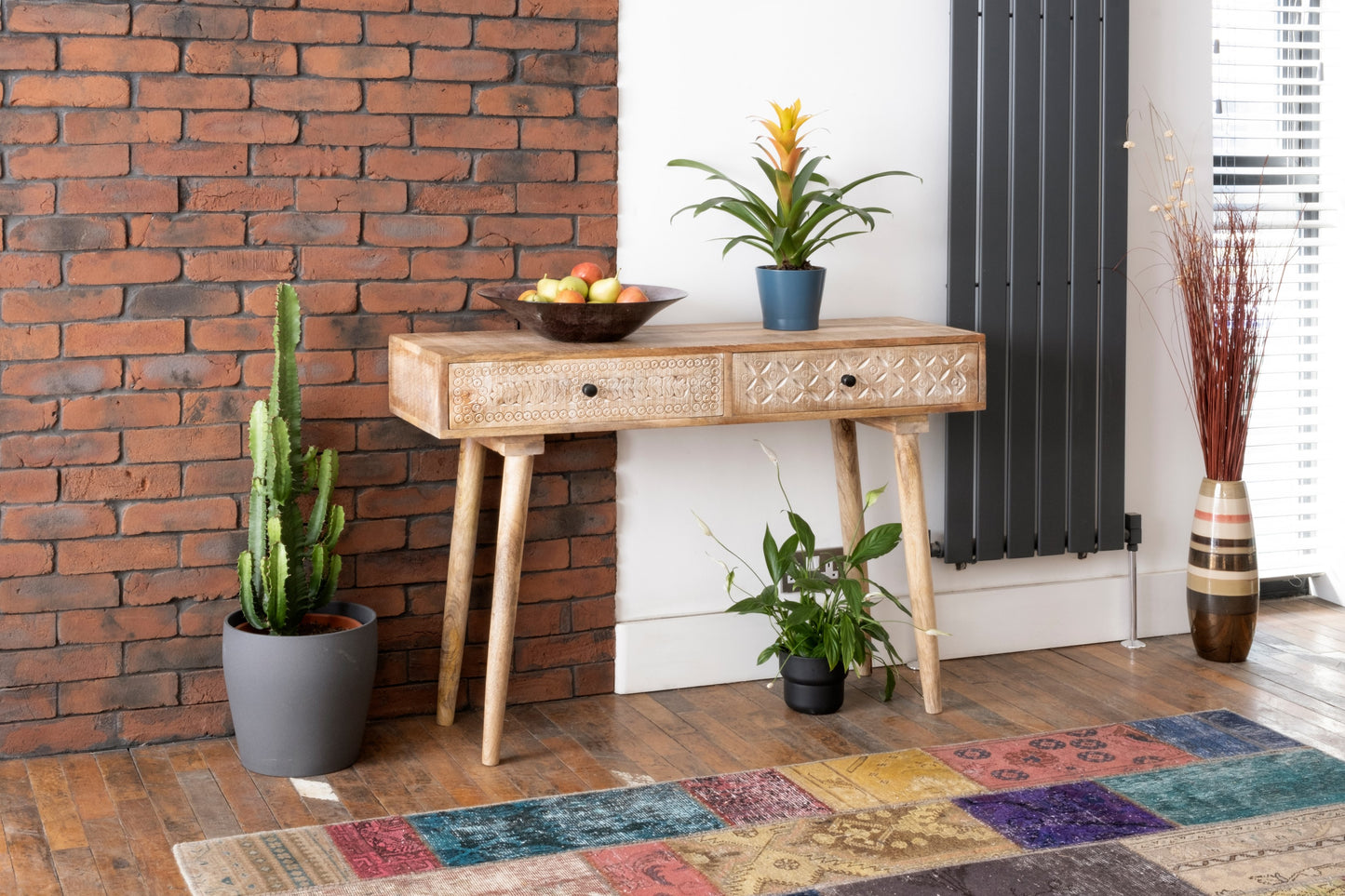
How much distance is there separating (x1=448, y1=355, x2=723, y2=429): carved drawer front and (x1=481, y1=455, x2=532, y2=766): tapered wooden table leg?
14 centimetres

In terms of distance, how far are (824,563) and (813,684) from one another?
35 cm

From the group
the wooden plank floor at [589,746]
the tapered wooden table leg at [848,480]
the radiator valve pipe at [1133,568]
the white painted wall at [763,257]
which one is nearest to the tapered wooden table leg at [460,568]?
the wooden plank floor at [589,746]

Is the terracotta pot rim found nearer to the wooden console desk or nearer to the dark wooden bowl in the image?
the wooden console desk

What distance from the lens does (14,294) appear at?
9.77 ft

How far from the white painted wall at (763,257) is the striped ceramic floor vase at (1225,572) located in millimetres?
365

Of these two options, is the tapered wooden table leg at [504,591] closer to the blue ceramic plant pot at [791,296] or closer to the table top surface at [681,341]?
the table top surface at [681,341]

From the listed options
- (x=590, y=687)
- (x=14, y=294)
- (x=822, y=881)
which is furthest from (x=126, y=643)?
(x=822, y=881)

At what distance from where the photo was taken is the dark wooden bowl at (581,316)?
9.73ft

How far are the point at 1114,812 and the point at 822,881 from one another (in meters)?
0.66

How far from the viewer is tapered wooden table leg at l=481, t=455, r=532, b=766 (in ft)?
9.86

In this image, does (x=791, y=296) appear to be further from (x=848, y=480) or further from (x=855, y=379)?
(x=848, y=480)

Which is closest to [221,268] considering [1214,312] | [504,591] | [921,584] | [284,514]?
[284,514]

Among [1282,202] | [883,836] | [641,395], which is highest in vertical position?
[1282,202]

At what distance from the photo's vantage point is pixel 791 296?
10.7ft
